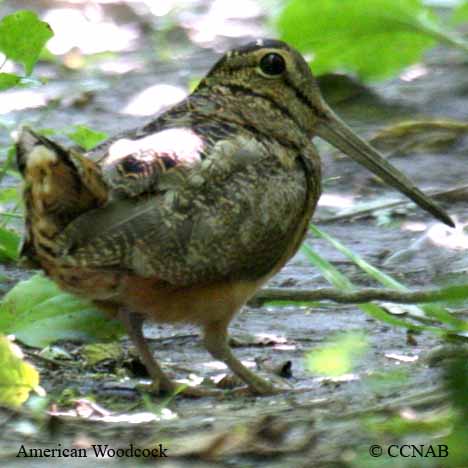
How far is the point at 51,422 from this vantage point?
4289 millimetres

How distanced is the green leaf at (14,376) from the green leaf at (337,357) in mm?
1072

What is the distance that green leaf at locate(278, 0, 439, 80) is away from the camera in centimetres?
817

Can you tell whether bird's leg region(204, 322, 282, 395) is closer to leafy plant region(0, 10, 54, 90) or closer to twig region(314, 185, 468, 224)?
leafy plant region(0, 10, 54, 90)

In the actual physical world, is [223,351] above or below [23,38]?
below

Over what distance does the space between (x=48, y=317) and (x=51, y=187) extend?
0.94 metres

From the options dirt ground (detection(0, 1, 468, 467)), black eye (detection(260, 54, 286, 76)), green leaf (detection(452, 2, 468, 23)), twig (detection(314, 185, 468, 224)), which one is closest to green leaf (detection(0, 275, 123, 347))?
dirt ground (detection(0, 1, 468, 467))

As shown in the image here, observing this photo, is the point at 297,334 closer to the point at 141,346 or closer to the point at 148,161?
the point at 141,346

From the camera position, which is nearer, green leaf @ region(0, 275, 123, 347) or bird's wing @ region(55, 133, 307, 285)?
bird's wing @ region(55, 133, 307, 285)

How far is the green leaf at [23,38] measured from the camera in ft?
19.0

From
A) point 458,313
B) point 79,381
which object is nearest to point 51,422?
point 79,381

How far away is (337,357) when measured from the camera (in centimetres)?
515

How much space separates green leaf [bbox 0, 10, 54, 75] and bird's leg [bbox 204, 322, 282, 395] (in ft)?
4.77

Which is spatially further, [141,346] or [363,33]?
[363,33]

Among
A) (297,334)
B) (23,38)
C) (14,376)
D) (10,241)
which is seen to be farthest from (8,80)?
(297,334)
